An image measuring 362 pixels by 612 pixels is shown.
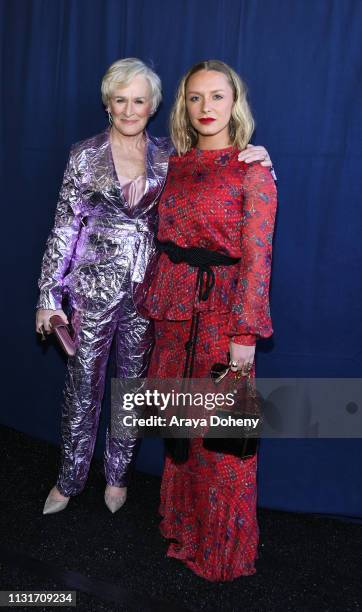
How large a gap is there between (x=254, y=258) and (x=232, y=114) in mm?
439

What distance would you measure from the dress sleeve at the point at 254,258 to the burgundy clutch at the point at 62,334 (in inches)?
22.6

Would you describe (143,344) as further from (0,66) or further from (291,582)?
(0,66)

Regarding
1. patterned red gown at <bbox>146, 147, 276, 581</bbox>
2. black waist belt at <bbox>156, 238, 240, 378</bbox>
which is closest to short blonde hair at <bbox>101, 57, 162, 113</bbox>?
patterned red gown at <bbox>146, 147, 276, 581</bbox>

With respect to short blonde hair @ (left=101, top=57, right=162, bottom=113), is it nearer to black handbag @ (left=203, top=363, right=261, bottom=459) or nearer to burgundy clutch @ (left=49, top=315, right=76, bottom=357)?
burgundy clutch @ (left=49, top=315, right=76, bottom=357)

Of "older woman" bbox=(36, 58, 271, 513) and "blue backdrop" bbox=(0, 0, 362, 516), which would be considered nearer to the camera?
"older woman" bbox=(36, 58, 271, 513)

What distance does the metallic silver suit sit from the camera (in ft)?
6.54

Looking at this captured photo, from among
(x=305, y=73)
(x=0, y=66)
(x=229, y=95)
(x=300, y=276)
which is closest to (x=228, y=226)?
(x=229, y=95)

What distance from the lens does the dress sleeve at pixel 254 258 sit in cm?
169

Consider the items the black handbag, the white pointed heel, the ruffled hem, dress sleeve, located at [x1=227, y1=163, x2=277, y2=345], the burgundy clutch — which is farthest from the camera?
the white pointed heel

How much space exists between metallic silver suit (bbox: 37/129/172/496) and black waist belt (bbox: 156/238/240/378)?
226 millimetres

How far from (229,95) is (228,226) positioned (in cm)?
37

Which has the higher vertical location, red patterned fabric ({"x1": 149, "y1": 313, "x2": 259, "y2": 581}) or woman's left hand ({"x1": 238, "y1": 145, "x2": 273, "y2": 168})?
woman's left hand ({"x1": 238, "y1": 145, "x2": 273, "y2": 168})

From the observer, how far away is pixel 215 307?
1.81m

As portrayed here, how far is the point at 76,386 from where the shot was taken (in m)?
2.17
